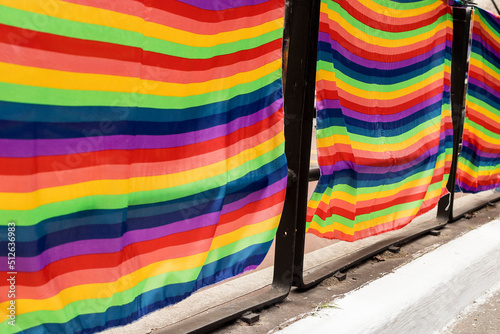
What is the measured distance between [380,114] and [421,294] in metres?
1.02

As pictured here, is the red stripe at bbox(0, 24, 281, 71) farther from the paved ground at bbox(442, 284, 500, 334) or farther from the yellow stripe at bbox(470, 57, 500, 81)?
the yellow stripe at bbox(470, 57, 500, 81)

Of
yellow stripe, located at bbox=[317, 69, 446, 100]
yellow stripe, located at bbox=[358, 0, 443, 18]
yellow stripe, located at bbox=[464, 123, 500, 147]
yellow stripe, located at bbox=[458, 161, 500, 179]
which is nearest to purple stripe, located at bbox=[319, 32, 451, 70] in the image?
yellow stripe, located at bbox=[317, 69, 446, 100]

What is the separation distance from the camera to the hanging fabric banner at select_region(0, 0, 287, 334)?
5.17ft

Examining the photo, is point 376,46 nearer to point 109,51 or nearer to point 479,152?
point 109,51

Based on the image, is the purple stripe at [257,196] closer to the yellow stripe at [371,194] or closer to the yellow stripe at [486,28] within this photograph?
the yellow stripe at [371,194]

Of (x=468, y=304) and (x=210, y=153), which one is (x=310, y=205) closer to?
(x=210, y=153)

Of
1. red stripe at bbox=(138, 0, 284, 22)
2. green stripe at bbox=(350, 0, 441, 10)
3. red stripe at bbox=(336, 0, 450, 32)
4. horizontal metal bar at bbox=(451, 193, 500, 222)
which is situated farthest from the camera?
horizontal metal bar at bbox=(451, 193, 500, 222)

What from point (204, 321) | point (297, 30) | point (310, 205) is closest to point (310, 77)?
point (297, 30)

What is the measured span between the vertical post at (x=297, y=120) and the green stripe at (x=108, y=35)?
1.20ft

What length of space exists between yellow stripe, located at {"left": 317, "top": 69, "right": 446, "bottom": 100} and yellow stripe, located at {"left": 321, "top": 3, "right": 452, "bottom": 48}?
0.24 meters

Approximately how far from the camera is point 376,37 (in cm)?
321

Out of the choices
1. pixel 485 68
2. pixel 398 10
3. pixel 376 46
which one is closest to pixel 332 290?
pixel 376 46

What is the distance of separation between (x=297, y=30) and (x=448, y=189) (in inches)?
96.1

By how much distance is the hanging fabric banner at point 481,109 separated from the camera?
14.6ft
